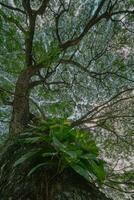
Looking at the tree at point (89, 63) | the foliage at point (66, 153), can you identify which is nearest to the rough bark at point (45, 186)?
the foliage at point (66, 153)

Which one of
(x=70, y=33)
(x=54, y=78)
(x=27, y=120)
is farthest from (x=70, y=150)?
(x=54, y=78)

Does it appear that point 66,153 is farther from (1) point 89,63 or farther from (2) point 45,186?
(1) point 89,63

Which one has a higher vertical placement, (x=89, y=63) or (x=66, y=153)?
(x=89, y=63)

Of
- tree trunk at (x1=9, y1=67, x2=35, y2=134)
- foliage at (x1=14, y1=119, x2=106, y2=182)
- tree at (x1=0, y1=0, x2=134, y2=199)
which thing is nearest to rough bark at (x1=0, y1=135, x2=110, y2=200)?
foliage at (x1=14, y1=119, x2=106, y2=182)

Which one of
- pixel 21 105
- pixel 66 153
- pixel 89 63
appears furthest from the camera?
pixel 89 63

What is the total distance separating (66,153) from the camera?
132 centimetres

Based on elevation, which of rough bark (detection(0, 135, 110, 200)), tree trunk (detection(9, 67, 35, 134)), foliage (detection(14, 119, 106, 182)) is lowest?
rough bark (detection(0, 135, 110, 200))

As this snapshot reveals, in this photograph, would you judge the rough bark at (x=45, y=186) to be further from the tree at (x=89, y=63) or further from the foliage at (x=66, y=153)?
the tree at (x=89, y=63)

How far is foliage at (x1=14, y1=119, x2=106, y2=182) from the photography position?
4.45 feet

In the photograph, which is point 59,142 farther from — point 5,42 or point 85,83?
point 85,83

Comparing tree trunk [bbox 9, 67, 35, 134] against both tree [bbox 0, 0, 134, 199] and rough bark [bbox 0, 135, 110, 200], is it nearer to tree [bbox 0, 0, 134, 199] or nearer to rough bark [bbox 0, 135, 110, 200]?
tree [bbox 0, 0, 134, 199]

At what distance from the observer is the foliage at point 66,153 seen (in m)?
1.36

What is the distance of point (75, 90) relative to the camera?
7.12m

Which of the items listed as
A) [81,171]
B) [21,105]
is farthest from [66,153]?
[21,105]
